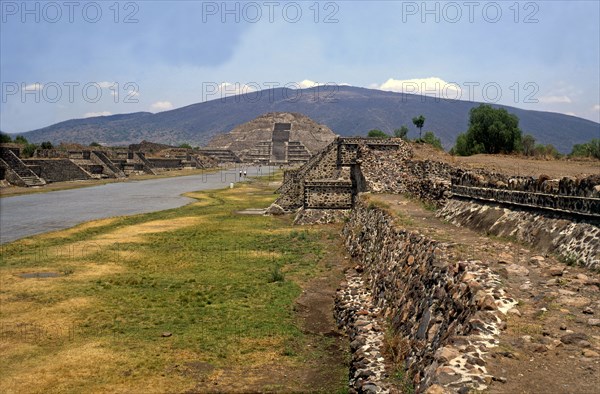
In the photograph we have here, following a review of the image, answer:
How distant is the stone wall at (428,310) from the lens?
691cm

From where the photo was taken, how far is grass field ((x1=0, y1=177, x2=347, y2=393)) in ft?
37.4

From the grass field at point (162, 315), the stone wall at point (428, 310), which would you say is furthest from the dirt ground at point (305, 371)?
the stone wall at point (428, 310)

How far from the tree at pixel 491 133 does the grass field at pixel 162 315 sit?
3109 cm

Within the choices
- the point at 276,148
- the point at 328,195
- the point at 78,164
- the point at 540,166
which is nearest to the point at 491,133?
the point at 328,195

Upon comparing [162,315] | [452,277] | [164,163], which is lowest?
[162,315]

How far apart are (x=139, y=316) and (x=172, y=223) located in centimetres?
2333

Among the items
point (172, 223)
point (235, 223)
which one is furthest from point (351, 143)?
point (172, 223)

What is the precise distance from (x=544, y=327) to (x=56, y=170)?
94.0 metres

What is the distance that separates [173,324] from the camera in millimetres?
14781

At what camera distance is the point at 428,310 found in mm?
10039

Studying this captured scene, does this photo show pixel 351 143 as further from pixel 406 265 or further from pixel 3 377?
pixel 3 377

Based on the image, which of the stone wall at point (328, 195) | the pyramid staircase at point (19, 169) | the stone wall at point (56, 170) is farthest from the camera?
the stone wall at point (56, 170)

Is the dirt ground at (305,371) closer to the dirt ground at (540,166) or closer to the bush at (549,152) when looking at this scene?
the dirt ground at (540,166)

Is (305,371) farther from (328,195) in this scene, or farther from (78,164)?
(78,164)
